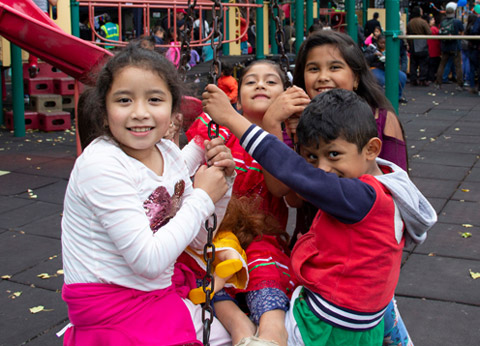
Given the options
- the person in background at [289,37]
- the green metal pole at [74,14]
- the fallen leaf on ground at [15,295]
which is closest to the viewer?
the fallen leaf on ground at [15,295]

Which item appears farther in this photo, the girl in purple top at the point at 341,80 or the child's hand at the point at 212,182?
the girl in purple top at the point at 341,80

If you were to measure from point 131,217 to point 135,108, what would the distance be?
1.13 ft

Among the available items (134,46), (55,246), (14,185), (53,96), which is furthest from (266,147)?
(53,96)

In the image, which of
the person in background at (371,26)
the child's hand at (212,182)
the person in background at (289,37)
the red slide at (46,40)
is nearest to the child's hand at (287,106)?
the child's hand at (212,182)

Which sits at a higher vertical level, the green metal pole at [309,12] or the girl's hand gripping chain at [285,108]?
the green metal pole at [309,12]

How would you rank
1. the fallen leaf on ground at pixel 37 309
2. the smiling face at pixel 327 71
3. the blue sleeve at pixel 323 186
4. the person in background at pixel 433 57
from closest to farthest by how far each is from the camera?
the blue sleeve at pixel 323 186, the smiling face at pixel 327 71, the fallen leaf on ground at pixel 37 309, the person in background at pixel 433 57

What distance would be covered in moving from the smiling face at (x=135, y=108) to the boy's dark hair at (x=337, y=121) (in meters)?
0.48

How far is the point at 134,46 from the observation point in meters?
2.09

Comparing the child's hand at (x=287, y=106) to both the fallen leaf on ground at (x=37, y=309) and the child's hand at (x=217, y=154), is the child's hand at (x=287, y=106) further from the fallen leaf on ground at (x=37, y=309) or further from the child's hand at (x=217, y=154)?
the fallen leaf on ground at (x=37, y=309)

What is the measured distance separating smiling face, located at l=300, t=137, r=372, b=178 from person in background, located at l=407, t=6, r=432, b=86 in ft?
44.4

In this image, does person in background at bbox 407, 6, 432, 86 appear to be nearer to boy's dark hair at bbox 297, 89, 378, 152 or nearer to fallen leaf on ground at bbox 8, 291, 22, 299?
fallen leaf on ground at bbox 8, 291, 22, 299

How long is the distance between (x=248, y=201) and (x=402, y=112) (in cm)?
965

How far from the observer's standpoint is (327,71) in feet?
8.79

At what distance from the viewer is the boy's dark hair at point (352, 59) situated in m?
2.68
